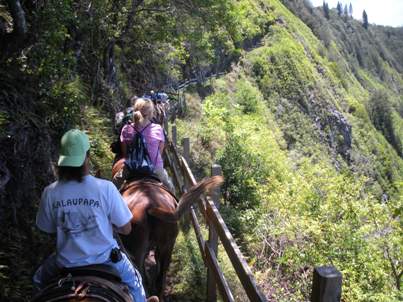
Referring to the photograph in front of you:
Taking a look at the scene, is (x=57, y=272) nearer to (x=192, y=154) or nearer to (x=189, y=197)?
(x=189, y=197)

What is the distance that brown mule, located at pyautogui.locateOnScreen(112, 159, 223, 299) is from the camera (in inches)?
188

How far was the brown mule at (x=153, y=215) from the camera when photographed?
15.7 feet

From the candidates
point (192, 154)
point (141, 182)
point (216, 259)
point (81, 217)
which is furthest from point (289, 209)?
point (81, 217)

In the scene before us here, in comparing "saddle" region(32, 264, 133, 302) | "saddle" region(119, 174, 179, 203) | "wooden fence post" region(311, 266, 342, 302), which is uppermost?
"wooden fence post" region(311, 266, 342, 302)

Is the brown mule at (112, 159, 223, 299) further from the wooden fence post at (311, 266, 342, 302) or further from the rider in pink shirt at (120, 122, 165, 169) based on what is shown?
the wooden fence post at (311, 266, 342, 302)

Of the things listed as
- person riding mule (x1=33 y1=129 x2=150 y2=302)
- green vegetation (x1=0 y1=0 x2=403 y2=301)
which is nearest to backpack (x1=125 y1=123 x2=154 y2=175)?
green vegetation (x1=0 y1=0 x2=403 y2=301)

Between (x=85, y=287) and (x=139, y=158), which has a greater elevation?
(x=139, y=158)

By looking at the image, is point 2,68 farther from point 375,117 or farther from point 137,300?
point 375,117

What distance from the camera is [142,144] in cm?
591

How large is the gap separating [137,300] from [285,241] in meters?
6.66

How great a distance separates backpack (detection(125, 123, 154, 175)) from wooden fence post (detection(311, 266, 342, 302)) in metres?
3.62

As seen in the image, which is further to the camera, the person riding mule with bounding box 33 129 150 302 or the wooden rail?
the wooden rail

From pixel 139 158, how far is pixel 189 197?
1419 mm

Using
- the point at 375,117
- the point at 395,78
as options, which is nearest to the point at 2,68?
the point at 375,117
